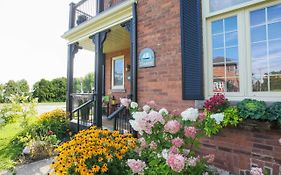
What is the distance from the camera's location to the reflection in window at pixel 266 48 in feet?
9.29

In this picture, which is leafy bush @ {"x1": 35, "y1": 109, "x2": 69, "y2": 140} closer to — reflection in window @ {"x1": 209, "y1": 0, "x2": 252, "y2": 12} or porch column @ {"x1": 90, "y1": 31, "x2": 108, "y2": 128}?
porch column @ {"x1": 90, "y1": 31, "x2": 108, "y2": 128}

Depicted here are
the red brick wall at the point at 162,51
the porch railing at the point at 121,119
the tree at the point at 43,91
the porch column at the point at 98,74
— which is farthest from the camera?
the tree at the point at 43,91

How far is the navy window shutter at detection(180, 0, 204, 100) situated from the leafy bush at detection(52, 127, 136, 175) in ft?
4.38

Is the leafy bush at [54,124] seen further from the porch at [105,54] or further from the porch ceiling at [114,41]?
the porch ceiling at [114,41]

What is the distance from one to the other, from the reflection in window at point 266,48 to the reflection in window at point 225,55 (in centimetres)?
25

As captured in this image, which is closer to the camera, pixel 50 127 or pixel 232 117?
pixel 232 117

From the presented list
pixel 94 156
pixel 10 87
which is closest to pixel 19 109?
pixel 94 156

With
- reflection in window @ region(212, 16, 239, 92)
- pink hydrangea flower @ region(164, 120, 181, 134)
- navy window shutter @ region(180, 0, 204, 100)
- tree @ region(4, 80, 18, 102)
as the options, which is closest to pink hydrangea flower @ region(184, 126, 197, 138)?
pink hydrangea flower @ region(164, 120, 181, 134)

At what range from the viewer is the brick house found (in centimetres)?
286

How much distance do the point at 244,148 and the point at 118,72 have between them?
674cm

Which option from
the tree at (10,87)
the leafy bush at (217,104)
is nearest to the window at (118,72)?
the leafy bush at (217,104)

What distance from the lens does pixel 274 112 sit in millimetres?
2488

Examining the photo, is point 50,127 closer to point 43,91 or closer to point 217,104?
point 217,104

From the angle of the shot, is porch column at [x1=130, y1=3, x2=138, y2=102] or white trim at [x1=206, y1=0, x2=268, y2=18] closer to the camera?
white trim at [x1=206, y1=0, x2=268, y2=18]
